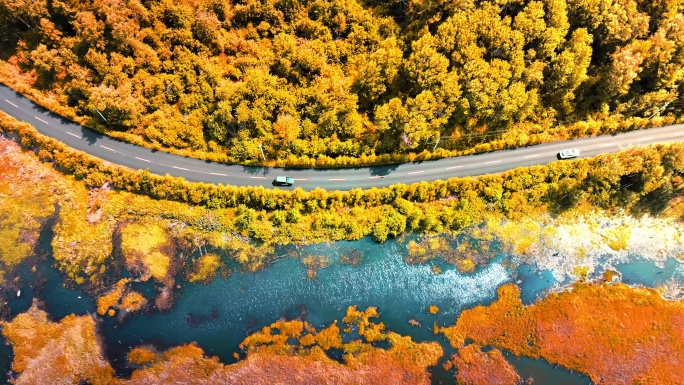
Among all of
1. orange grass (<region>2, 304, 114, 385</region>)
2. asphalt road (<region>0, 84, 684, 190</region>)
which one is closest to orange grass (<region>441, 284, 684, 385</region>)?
asphalt road (<region>0, 84, 684, 190</region>)

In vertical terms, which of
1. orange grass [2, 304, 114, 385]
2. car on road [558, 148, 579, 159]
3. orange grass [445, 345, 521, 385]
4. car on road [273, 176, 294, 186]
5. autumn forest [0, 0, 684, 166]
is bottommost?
orange grass [445, 345, 521, 385]

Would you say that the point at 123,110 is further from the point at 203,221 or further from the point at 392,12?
the point at 392,12

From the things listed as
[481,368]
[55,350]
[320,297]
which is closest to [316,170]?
[320,297]

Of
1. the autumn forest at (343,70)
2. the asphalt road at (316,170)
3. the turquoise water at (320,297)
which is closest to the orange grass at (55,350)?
the turquoise water at (320,297)

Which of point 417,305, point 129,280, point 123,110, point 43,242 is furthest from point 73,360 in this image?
point 417,305

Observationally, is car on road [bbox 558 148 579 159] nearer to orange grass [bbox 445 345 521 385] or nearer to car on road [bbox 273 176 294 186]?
orange grass [bbox 445 345 521 385]

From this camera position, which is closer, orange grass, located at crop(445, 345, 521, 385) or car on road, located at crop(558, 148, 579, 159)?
orange grass, located at crop(445, 345, 521, 385)
